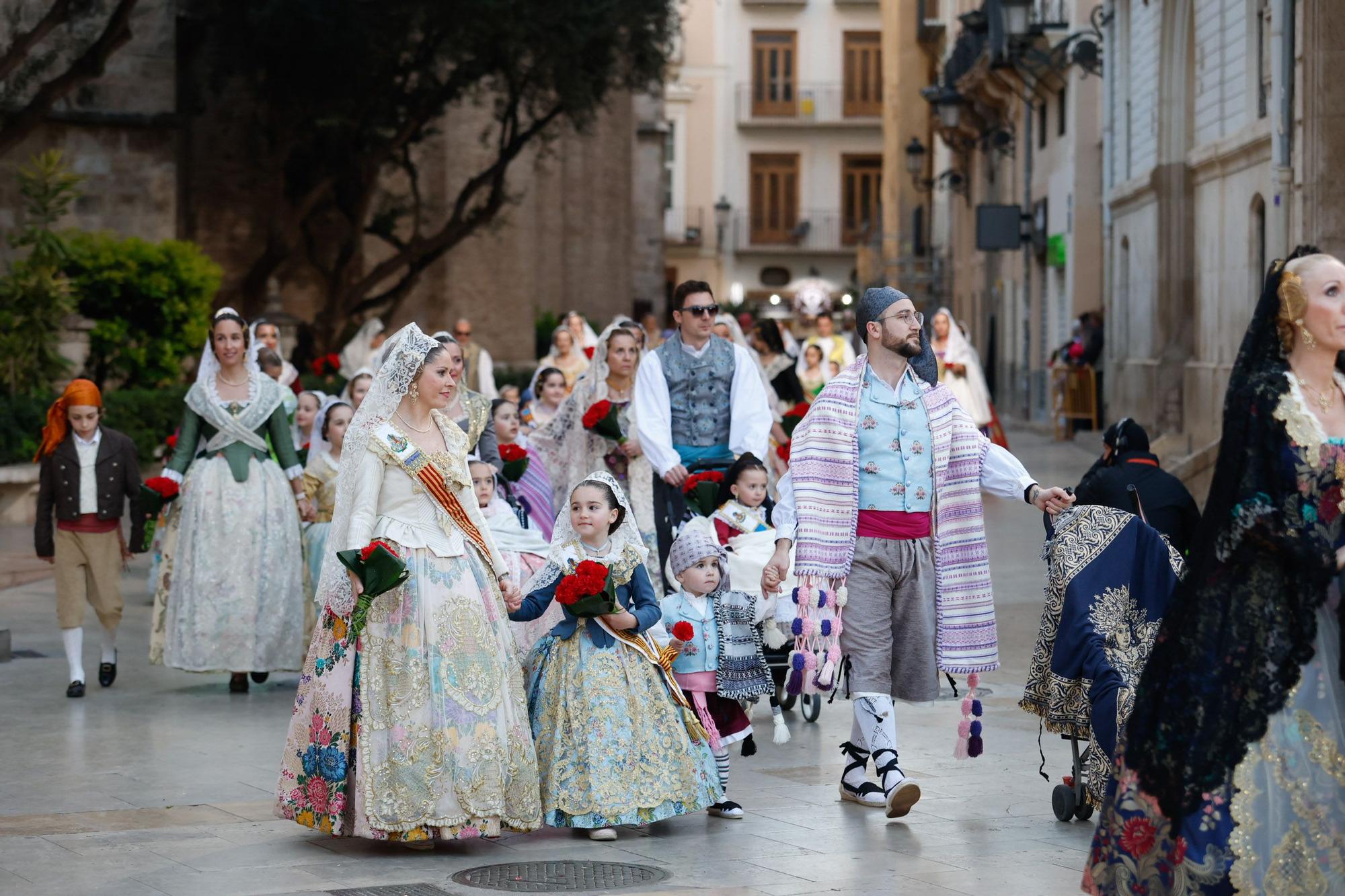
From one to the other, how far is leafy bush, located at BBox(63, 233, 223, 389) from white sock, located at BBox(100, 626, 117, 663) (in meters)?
11.0

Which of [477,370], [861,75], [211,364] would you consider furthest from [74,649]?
[861,75]

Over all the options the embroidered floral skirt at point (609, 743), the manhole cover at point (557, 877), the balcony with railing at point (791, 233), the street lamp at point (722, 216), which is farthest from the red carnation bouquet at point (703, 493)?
the balcony with railing at point (791, 233)

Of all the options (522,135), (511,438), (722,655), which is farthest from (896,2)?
(722,655)

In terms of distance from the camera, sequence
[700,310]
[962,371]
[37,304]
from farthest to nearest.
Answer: [37,304], [962,371], [700,310]

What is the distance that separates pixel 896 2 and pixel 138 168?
3378 cm

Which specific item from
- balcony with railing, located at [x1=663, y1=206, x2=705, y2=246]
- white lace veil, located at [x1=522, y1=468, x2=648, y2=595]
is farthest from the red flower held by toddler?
balcony with railing, located at [x1=663, y1=206, x2=705, y2=246]

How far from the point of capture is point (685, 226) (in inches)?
2611

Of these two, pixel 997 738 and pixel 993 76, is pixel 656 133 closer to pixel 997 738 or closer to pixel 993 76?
pixel 993 76

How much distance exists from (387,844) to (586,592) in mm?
1184

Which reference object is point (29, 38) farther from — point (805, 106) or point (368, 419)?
point (805, 106)

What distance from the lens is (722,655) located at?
8039mm

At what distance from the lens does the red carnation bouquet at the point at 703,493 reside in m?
9.19

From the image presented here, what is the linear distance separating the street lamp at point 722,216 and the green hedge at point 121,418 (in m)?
43.3

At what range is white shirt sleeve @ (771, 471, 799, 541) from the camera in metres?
7.75
